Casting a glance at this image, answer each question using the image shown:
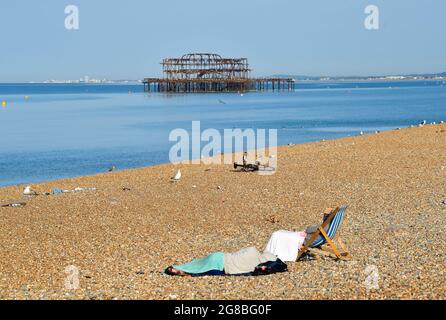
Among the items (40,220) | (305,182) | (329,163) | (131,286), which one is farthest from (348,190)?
(131,286)

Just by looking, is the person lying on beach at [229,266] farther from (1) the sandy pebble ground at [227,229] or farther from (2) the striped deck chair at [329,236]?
(2) the striped deck chair at [329,236]

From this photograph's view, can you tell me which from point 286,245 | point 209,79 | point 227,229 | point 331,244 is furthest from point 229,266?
point 209,79

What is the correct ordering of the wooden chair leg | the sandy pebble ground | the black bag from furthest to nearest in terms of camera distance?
the wooden chair leg < the black bag < the sandy pebble ground

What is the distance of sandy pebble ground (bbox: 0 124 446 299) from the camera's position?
7.73m

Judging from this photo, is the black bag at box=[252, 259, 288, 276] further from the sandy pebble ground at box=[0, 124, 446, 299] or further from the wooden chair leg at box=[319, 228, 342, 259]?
the wooden chair leg at box=[319, 228, 342, 259]

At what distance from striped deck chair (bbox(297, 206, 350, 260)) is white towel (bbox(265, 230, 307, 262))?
89 mm

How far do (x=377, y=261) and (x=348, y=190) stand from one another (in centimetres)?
620

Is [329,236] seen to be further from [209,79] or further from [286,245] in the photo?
[209,79]

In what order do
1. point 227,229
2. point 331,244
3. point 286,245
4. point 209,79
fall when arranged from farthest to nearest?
point 209,79 → point 227,229 → point 286,245 → point 331,244

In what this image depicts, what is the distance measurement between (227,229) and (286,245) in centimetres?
239

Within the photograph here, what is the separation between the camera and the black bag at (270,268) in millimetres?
8266

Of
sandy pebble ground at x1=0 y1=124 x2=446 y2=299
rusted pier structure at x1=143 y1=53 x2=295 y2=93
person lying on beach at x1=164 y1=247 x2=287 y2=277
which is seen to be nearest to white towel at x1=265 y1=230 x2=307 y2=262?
sandy pebble ground at x1=0 y1=124 x2=446 y2=299

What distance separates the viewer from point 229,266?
8.34m

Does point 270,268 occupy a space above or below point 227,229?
above
